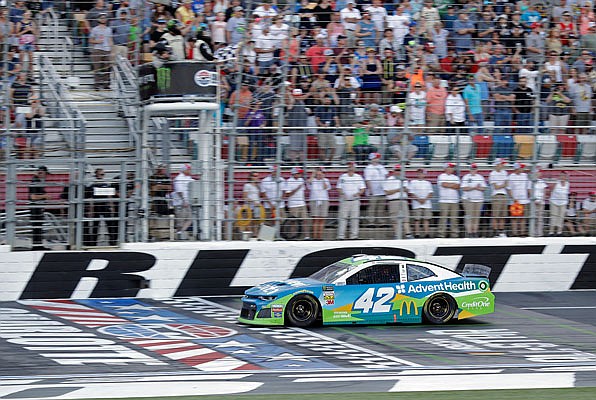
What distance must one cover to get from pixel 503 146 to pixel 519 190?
0.86 meters

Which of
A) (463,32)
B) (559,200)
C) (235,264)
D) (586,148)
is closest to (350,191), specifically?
(235,264)

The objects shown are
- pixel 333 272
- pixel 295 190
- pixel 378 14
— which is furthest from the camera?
pixel 378 14

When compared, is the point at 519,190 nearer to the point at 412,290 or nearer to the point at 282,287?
the point at 412,290

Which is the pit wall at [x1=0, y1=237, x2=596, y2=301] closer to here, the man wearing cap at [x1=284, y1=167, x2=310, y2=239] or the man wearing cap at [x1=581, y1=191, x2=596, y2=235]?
the man wearing cap at [x1=581, y1=191, x2=596, y2=235]

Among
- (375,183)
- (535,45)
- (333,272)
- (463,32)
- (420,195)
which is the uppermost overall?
(463,32)

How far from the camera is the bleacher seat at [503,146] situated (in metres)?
18.2

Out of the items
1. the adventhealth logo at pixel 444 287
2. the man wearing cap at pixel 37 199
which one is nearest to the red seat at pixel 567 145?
the adventhealth logo at pixel 444 287

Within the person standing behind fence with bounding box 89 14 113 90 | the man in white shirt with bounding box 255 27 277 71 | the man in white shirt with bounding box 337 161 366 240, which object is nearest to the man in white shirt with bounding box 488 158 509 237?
the man in white shirt with bounding box 337 161 366 240

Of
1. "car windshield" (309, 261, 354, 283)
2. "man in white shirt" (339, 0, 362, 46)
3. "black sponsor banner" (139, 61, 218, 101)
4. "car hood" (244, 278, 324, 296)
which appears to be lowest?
"car hood" (244, 278, 324, 296)

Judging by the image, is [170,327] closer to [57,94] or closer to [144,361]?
[144,361]

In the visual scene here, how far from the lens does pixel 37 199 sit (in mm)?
16484

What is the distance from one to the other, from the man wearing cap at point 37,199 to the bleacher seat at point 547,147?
883cm

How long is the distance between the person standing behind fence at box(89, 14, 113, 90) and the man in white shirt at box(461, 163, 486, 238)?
697 cm

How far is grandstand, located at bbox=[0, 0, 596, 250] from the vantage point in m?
17.0
